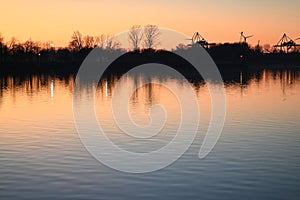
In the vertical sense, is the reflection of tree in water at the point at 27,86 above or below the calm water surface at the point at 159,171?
above

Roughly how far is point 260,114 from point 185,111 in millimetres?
5756

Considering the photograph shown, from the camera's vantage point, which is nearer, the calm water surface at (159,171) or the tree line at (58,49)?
the calm water surface at (159,171)

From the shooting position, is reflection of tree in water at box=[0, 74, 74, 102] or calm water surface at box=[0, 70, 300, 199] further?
reflection of tree in water at box=[0, 74, 74, 102]

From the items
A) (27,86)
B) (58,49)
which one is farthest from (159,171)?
(58,49)

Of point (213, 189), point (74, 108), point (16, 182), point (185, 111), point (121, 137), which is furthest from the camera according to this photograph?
point (74, 108)

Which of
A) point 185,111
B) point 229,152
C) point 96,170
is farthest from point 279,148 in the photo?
point 185,111

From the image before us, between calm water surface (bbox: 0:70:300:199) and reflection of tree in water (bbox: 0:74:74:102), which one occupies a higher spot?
reflection of tree in water (bbox: 0:74:74:102)

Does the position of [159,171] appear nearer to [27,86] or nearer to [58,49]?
[27,86]

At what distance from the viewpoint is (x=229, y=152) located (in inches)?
774

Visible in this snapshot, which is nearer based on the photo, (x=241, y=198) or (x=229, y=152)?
(x=241, y=198)

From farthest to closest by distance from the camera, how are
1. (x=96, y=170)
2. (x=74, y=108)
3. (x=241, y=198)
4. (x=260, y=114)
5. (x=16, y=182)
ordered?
1. (x=74, y=108)
2. (x=260, y=114)
3. (x=96, y=170)
4. (x=16, y=182)
5. (x=241, y=198)

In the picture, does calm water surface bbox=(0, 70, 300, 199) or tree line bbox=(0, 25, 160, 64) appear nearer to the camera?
calm water surface bbox=(0, 70, 300, 199)

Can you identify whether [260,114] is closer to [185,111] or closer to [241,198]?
[185,111]

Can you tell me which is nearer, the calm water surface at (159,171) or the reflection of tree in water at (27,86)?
the calm water surface at (159,171)
